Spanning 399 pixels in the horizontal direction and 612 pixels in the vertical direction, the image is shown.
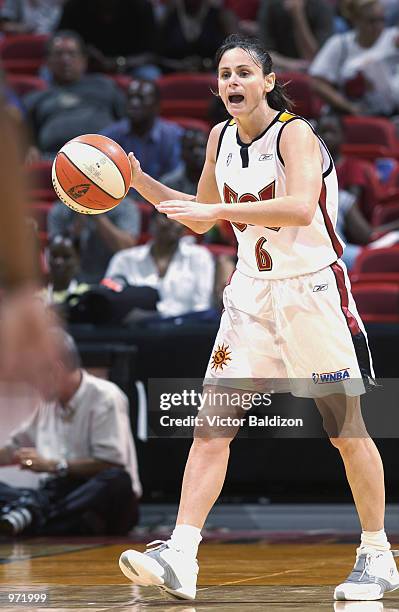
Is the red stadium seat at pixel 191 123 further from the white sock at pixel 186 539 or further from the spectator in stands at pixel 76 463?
the white sock at pixel 186 539

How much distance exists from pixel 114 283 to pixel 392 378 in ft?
6.75

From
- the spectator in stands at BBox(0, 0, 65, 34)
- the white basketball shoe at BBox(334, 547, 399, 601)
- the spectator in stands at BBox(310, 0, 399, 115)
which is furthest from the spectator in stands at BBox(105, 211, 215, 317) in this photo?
the spectator in stands at BBox(0, 0, 65, 34)

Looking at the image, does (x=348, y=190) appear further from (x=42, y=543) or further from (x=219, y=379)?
(x=219, y=379)

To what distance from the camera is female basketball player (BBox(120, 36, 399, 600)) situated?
13.9 feet

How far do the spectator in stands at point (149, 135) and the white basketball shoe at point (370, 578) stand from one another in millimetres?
6284

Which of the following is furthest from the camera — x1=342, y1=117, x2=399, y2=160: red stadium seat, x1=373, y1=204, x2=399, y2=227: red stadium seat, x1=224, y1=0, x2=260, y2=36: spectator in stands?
x1=224, y1=0, x2=260, y2=36: spectator in stands

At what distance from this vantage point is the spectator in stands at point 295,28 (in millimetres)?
11938

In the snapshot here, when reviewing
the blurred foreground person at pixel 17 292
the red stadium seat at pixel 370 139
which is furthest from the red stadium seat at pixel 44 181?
the blurred foreground person at pixel 17 292

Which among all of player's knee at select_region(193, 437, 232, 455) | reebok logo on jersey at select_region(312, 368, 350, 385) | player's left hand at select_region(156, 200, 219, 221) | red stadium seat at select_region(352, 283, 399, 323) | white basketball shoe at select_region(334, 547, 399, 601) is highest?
player's left hand at select_region(156, 200, 219, 221)

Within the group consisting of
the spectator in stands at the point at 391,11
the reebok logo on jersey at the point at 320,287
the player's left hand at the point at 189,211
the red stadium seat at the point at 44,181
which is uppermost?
the spectator in stands at the point at 391,11

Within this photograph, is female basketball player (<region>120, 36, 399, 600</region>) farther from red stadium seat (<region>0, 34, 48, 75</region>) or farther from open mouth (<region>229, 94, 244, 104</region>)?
red stadium seat (<region>0, 34, 48, 75</region>)

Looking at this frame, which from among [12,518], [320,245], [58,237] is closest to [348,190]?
[58,237]

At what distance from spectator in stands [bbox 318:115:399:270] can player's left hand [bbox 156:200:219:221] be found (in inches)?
201

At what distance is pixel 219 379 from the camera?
4320mm
